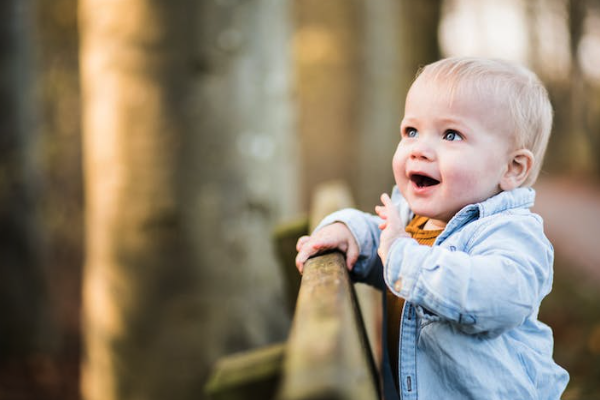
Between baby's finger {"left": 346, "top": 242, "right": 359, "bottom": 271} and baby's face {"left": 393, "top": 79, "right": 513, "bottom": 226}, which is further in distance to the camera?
baby's finger {"left": 346, "top": 242, "right": 359, "bottom": 271}

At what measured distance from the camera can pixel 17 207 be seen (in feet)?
22.0

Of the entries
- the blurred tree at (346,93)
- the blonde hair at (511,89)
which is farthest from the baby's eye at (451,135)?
the blurred tree at (346,93)

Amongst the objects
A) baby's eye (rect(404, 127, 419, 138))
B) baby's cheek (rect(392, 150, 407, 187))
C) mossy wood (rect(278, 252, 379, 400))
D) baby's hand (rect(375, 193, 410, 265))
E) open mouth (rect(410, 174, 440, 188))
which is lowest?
baby's hand (rect(375, 193, 410, 265))

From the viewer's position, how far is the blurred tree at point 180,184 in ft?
11.7

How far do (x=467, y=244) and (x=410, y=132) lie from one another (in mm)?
382

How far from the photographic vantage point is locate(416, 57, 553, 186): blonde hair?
6.19ft

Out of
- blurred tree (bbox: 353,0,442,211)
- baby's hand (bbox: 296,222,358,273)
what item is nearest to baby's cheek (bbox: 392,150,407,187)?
baby's hand (bbox: 296,222,358,273)

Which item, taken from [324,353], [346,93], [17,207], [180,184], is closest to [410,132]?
[324,353]

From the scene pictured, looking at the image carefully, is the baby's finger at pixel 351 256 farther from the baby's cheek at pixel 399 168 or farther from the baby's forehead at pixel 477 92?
the baby's forehead at pixel 477 92

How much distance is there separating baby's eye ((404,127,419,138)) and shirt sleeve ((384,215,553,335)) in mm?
372

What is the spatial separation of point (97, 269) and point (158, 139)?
33.8 inches

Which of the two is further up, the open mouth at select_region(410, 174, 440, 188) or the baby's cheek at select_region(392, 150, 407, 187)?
the baby's cheek at select_region(392, 150, 407, 187)

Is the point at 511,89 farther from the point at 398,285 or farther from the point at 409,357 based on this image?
the point at 409,357

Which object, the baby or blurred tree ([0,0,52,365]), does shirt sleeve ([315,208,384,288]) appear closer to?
the baby
